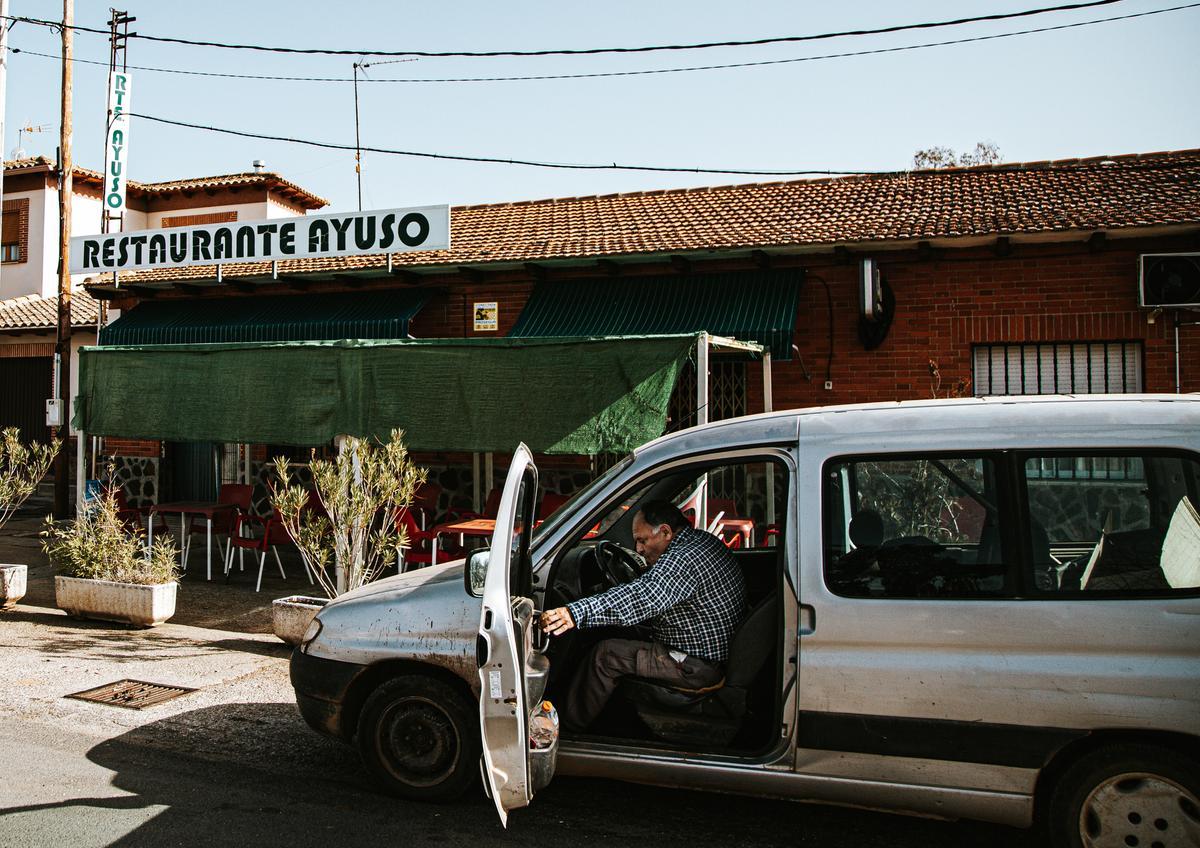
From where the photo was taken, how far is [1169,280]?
10.2 metres

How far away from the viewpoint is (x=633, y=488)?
166 inches

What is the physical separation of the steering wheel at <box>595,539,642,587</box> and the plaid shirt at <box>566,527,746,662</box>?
491 mm

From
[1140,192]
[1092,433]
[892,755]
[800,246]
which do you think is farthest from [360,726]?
[1140,192]

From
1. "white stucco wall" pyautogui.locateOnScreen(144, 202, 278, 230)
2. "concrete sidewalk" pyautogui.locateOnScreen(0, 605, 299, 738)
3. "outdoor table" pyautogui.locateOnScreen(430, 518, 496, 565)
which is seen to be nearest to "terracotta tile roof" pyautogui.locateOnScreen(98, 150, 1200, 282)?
"outdoor table" pyautogui.locateOnScreen(430, 518, 496, 565)

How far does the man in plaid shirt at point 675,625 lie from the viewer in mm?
4109

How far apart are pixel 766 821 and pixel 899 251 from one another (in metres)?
8.47

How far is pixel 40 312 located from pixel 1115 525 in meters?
22.1

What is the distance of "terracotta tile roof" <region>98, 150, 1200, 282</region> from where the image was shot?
1091 cm

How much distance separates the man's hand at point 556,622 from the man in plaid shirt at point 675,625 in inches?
7.6

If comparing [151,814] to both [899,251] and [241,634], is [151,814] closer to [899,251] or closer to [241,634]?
[241,634]

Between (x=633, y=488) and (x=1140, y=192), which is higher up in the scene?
(x=1140, y=192)

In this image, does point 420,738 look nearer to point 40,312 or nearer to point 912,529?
point 912,529

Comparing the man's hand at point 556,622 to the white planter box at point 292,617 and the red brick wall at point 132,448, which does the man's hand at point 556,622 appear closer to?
the white planter box at point 292,617

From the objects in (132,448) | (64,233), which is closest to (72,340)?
(132,448)
